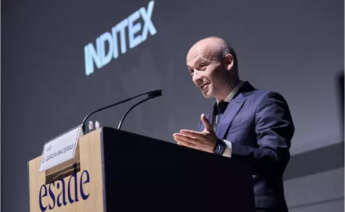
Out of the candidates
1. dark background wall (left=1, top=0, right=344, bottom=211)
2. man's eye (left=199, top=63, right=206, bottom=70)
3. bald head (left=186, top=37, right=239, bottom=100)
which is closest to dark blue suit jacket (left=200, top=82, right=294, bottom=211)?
bald head (left=186, top=37, right=239, bottom=100)

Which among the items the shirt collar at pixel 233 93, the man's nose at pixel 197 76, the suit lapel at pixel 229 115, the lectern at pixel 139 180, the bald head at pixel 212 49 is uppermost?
the bald head at pixel 212 49

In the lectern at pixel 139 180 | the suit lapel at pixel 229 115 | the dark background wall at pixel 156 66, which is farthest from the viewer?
the dark background wall at pixel 156 66

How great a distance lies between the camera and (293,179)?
9.43 ft

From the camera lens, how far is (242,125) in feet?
6.93

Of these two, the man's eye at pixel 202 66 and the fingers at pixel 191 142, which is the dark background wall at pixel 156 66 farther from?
the fingers at pixel 191 142

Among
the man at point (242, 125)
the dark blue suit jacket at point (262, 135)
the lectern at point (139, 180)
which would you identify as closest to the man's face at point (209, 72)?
the man at point (242, 125)

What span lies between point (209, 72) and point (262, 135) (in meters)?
0.47

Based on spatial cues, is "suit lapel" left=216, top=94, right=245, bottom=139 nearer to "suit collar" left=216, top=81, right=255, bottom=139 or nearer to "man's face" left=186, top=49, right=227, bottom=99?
"suit collar" left=216, top=81, right=255, bottom=139

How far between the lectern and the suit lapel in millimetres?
388

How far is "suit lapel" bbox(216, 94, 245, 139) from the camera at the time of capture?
2.19 meters

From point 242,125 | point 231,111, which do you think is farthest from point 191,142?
point 231,111

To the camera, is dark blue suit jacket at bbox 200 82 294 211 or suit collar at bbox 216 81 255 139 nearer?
dark blue suit jacket at bbox 200 82 294 211

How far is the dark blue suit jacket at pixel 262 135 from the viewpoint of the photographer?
182cm

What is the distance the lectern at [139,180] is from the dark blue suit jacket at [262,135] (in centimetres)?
7
